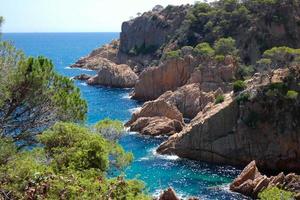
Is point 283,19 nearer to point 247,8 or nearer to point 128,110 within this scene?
point 247,8

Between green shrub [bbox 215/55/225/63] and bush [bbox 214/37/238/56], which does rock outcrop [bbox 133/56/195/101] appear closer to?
bush [bbox 214/37/238/56]

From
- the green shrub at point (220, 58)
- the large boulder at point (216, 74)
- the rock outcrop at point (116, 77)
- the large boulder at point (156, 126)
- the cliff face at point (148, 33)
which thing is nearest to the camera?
the large boulder at point (156, 126)

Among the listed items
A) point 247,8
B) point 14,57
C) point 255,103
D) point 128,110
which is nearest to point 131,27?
point 247,8

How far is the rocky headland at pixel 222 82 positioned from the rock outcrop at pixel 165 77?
19 cm

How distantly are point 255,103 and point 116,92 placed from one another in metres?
57.8

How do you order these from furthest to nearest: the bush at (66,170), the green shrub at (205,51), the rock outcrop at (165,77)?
the rock outcrop at (165,77) < the green shrub at (205,51) < the bush at (66,170)

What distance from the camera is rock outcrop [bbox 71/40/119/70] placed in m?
156

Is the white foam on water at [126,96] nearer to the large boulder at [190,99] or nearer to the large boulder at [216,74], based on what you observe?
the large boulder at [190,99]

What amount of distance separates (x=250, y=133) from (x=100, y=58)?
112375 mm

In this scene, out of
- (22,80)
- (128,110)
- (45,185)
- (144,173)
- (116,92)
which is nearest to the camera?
(45,185)

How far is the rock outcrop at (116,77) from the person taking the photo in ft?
386

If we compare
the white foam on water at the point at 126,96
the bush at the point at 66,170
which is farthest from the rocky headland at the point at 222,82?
the bush at the point at 66,170

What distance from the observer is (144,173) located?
5147cm

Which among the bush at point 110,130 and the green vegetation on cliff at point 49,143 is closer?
the green vegetation on cliff at point 49,143
